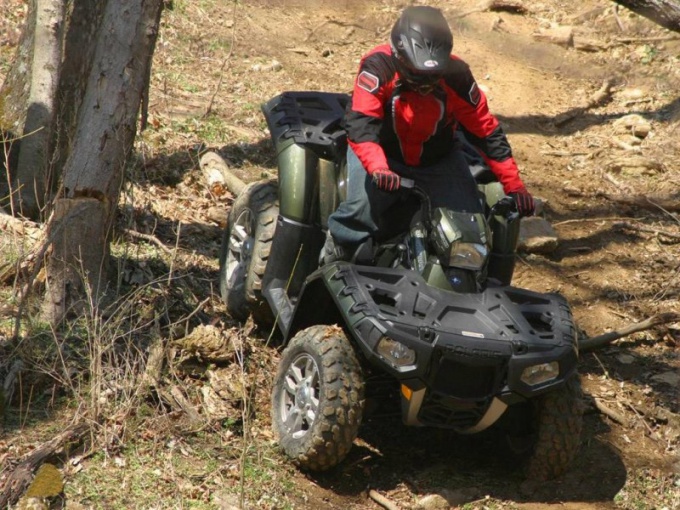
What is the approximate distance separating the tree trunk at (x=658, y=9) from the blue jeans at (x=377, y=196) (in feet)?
12.0

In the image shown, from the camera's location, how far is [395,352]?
5008 mm

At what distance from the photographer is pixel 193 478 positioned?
5.15 meters

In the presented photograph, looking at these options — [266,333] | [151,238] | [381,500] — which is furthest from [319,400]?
[151,238]

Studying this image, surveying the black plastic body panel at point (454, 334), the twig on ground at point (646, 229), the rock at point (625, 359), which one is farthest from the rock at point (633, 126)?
the black plastic body panel at point (454, 334)

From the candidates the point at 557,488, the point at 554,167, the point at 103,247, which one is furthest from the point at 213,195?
the point at 557,488

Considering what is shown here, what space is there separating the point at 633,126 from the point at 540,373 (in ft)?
20.1

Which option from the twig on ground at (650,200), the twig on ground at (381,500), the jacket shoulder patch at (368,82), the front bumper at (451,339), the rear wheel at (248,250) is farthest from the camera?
the twig on ground at (650,200)

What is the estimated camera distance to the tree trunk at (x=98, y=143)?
5.99 meters

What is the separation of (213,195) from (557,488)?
435 cm

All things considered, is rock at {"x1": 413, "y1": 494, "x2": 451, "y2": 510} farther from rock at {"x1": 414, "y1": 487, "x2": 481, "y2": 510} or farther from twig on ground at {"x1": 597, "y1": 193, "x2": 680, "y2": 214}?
twig on ground at {"x1": 597, "y1": 193, "x2": 680, "y2": 214}

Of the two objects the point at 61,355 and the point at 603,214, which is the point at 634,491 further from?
the point at 603,214

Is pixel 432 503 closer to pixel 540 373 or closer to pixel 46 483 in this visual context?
pixel 540 373

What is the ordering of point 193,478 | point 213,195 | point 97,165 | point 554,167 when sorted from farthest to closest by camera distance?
1. point 554,167
2. point 213,195
3. point 97,165
4. point 193,478

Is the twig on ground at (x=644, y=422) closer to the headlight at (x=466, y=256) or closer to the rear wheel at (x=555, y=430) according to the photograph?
the rear wheel at (x=555, y=430)
